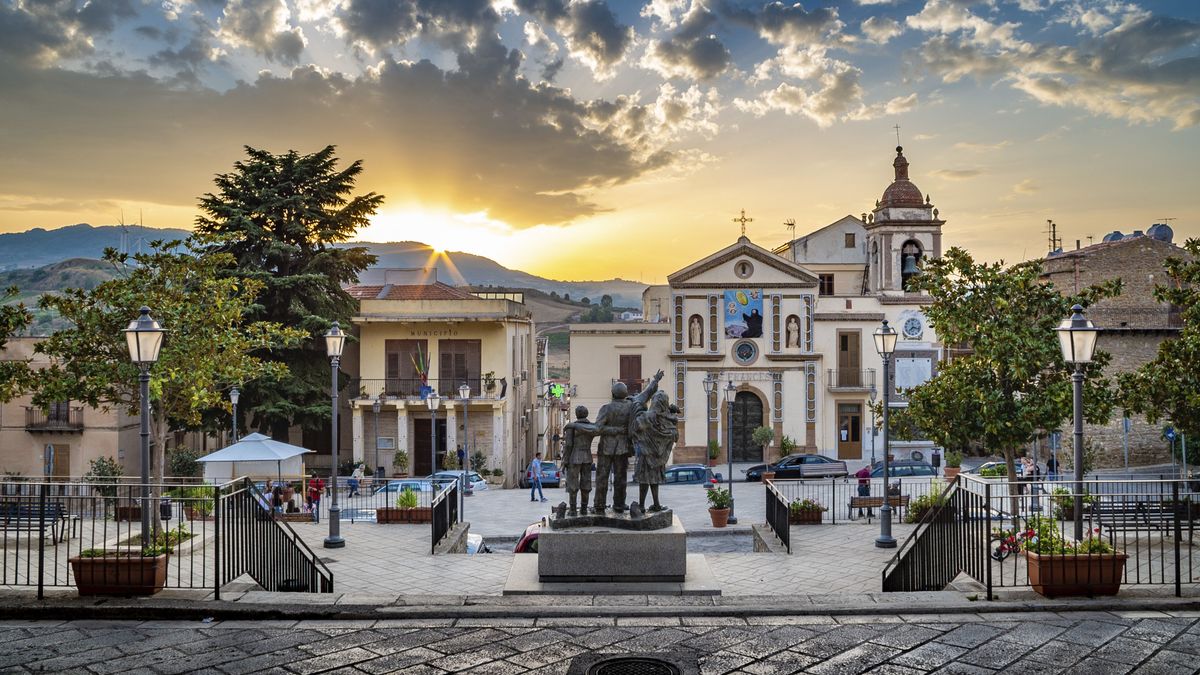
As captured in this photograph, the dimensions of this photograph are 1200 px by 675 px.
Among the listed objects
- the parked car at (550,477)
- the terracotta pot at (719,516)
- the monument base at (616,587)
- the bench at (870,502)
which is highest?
the monument base at (616,587)

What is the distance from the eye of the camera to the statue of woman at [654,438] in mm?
12422

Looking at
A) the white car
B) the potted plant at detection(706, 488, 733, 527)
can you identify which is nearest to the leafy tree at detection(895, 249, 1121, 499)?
the potted plant at detection(706, 488, 733, 527)

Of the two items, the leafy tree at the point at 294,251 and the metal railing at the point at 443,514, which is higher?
the leafy tree at the point at 294,251

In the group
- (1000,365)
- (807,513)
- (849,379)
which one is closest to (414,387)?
(849,379)

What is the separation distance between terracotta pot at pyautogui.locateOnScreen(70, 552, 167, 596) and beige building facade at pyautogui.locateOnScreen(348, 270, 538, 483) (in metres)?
25.0

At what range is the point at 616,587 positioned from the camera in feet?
38.5

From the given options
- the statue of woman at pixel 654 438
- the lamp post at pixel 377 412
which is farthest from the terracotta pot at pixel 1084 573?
the lamp post at pixel 377 412

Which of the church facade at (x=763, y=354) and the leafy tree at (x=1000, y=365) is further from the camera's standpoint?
the church facade at (x=763, y=354)

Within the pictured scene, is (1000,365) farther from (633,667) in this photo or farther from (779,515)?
(633,667)

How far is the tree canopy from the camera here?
57.7 ft

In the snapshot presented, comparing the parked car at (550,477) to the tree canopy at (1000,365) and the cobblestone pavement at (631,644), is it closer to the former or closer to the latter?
the tree canopy at (1000,365)

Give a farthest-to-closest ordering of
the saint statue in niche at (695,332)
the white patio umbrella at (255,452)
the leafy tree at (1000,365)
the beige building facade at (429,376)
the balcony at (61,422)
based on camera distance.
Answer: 1. the saint statue in niche at (695,332)
2. the beige building facade at (429,376)
3. the balcony at (61,422)
4. the white patio umbrella at (255,452)
5. the leafy tree at (1000,365)

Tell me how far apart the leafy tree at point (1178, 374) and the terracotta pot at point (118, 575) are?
1579 cm

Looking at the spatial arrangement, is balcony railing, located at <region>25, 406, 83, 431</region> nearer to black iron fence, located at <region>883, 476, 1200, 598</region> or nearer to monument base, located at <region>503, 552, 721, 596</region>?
monument base, located at <region>503, 552, 721, 596</region>
